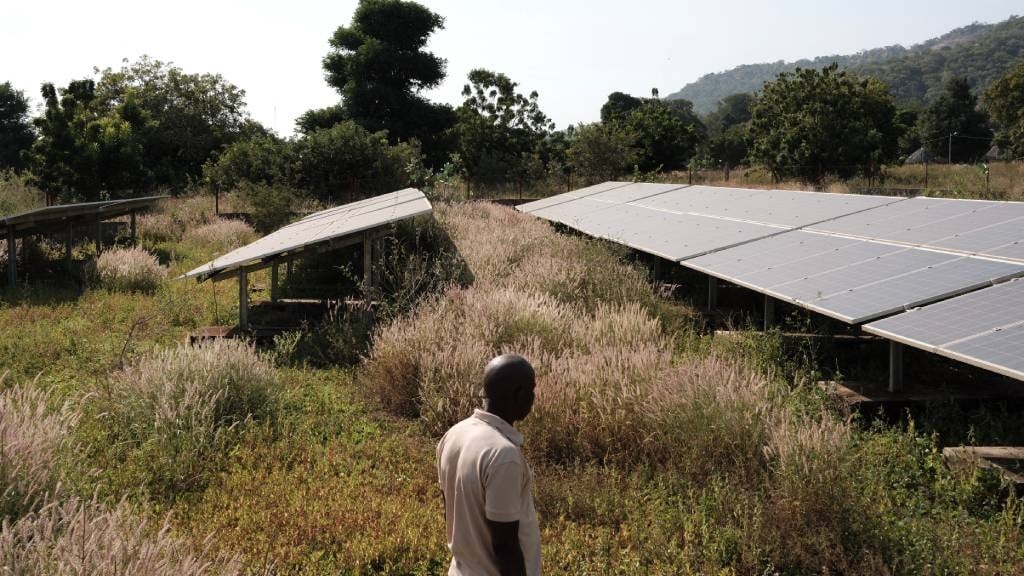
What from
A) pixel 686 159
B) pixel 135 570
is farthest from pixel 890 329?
pixel 686 159

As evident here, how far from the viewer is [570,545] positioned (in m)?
4.61

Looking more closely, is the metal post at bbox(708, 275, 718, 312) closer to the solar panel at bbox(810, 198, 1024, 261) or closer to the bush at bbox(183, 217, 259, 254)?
the solar panel at bbox(810, 198, 1024, 261)

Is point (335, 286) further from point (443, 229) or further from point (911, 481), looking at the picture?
point (911, 481)

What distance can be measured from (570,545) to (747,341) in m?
4.08

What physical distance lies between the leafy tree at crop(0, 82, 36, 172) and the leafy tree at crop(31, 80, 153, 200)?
33.6 metres

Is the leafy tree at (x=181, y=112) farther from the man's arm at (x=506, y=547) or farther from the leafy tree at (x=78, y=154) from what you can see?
the man's arm at (x=506, y=547)

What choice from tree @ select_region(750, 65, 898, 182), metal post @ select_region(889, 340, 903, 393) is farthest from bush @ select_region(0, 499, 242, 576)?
tree @ select_region(750, 65, 898, 182)

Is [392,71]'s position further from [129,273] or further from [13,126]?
[13,126]

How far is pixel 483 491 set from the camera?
8.66 ft

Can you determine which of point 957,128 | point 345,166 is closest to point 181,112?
point 345,166

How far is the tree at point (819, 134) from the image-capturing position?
36.0m

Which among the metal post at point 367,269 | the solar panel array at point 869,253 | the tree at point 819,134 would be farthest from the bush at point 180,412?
the tree at point 819,134

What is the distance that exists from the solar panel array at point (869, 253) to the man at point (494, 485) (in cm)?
379

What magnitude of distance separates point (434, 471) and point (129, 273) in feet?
38.6
